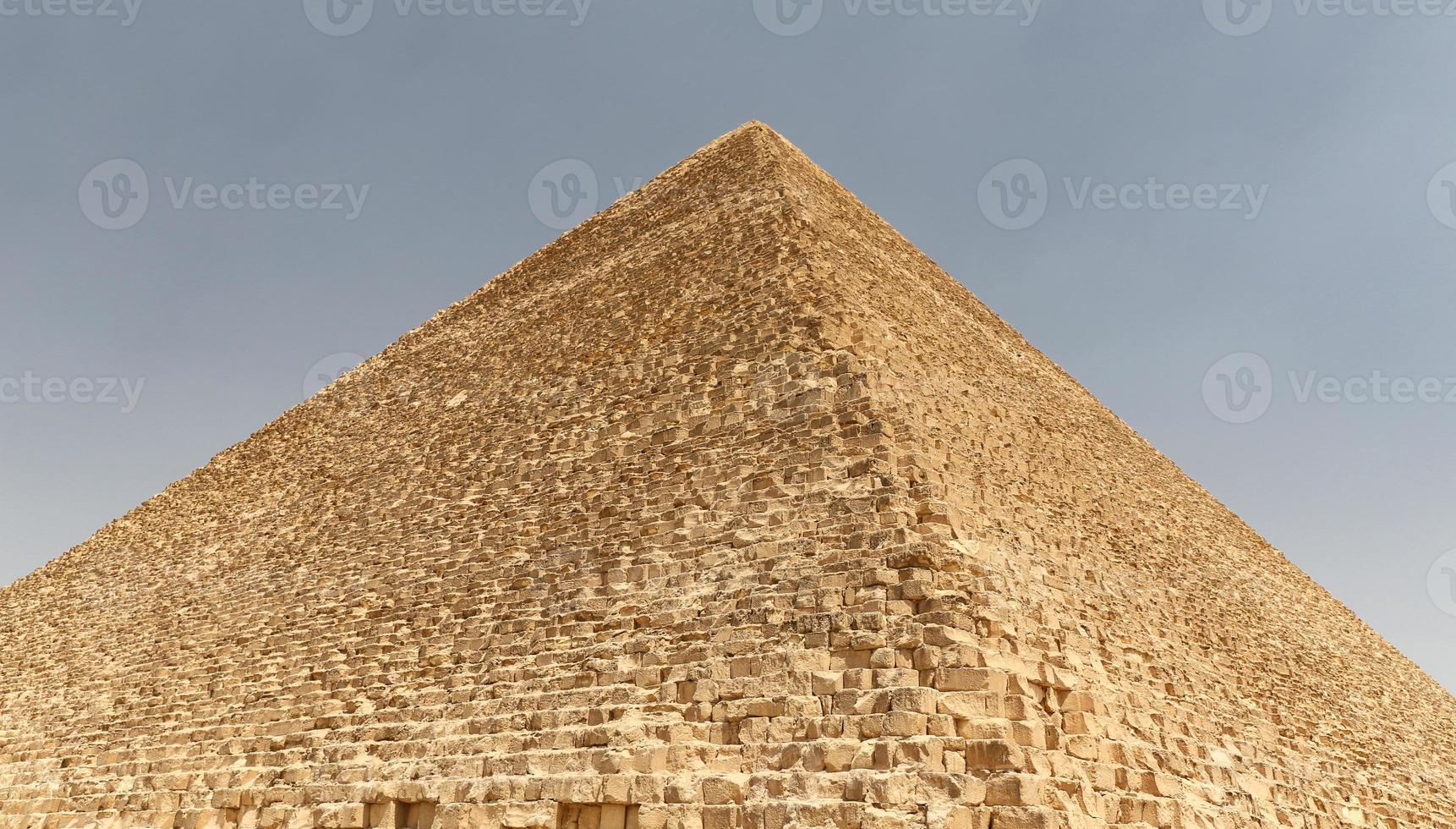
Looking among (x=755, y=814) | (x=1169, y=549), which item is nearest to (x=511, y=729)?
(x=755, y=814)

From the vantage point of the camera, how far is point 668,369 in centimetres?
1093

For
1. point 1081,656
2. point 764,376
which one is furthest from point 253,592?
point 1081,656

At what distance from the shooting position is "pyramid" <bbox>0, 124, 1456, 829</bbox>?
20.0 feet


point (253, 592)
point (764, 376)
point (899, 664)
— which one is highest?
point (764, 376)

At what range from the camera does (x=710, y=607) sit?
7.23m

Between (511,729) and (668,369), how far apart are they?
15.8ft

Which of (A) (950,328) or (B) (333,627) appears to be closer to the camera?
(B) (333,627)

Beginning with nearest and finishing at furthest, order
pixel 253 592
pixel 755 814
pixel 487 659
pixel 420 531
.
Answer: pixel 755 814 < pixel 487 659 < pixel 420 531 < pixel 253 592

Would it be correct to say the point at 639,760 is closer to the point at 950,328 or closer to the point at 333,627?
the point at 333,627

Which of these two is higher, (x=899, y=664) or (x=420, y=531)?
(x=420, y=531)

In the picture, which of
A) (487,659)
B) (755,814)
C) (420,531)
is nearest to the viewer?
(755,814)

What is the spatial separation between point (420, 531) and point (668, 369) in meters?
3.65

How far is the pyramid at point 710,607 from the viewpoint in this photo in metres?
6.10

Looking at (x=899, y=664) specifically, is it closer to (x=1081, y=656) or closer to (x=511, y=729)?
(x=1081, y=656)
